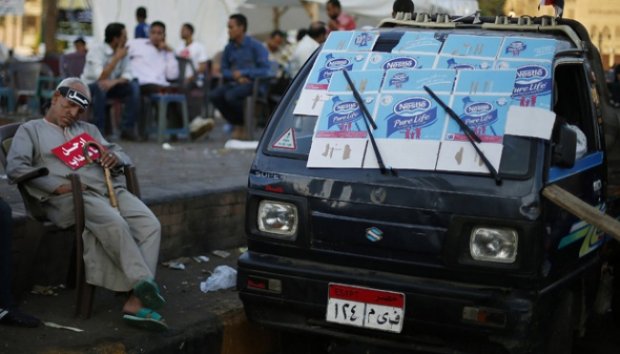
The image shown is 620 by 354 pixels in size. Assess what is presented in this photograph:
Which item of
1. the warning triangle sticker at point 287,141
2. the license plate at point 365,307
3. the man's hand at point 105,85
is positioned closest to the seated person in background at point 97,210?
the warning triangle sticker at point 287,141

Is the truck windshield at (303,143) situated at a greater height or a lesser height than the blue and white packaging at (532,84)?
lesser

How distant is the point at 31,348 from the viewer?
15.5 ft

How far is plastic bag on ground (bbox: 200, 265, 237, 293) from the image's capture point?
627 cm

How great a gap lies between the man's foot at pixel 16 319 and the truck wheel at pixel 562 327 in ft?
8.36

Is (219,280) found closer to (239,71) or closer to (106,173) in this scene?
(106,173)

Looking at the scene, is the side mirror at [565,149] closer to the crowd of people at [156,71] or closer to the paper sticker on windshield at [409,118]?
the paper sticker on windshield at [409,118]

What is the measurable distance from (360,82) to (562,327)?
63.9 inches

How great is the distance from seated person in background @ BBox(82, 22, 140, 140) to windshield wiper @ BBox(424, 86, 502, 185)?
291 inches

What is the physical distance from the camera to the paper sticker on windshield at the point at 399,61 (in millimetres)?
5348

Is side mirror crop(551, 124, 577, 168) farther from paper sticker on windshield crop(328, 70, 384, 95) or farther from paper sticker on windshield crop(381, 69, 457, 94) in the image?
paper sticker on windshield crop(328, 70, 384, 95)

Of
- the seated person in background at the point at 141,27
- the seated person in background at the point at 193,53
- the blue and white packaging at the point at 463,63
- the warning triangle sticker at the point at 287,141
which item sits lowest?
the seated person in background at the point at 193,53

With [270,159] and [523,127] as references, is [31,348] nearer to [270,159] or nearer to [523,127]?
[270,159]

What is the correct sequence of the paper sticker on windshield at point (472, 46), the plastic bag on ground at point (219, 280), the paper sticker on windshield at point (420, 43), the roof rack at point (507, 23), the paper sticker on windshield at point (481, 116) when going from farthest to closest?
the plastic bag on ground at point (219, 280) → the roof rack at point (507, 23) → the paper sticker on windshield at point (420, 43) → the paper sticker on windshield at point (472, 46) → the paper sticker on windshield at point (481, 116)

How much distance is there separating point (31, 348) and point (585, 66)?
332 cm
